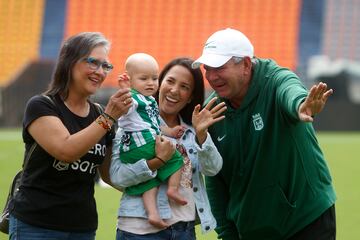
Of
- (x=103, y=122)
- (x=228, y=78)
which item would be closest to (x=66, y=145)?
(x=103, y=122)

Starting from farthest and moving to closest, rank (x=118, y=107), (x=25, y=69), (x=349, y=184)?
(x=25, y=69)
(x=349, y=184)
(x=118, y=107)

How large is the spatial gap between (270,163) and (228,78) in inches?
19.7

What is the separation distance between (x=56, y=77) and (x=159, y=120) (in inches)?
23.7

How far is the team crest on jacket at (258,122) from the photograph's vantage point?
3.79 metres

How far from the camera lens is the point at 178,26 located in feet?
73.9

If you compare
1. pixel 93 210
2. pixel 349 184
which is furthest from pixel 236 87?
pixel 349 184

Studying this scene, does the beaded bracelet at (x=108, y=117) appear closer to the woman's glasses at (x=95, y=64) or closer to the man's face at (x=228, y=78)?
the woman's glasses at (x=95, y=64)

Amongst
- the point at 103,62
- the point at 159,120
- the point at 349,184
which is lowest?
the point at 349,184

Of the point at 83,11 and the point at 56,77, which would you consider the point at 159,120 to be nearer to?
the point at 56,77

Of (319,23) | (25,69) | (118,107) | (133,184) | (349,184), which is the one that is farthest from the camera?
(319,23)

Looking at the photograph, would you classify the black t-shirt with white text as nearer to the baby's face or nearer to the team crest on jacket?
the baby's face

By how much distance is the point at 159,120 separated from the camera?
378 cm

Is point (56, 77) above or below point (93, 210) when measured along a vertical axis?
above

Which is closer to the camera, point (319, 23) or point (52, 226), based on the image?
point (52, 226)
